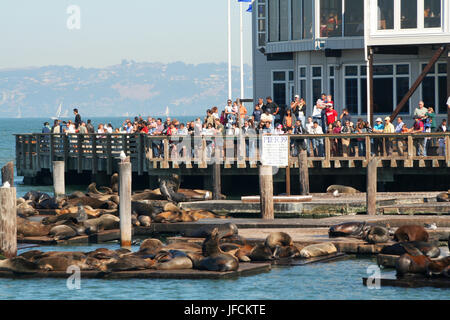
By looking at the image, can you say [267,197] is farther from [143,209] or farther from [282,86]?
[282,86]

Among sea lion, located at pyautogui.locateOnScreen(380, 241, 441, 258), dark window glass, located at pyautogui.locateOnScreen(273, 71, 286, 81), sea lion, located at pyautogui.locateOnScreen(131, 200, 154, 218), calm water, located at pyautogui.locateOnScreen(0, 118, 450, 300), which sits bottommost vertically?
calm water, located at pyautogui.locateOnScreen(0, 118, 450, 300)

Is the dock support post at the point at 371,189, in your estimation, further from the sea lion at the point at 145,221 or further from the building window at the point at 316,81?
the building window at the point at 316,81

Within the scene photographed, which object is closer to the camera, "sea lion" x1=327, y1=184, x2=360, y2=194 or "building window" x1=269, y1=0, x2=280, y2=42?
"sea lion" x1=327, y1=184, x2=360, y2=194

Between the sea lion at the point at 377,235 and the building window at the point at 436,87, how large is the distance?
17.4m

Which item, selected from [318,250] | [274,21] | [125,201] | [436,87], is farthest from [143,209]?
[274,21]

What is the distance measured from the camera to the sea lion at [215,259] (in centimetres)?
2062

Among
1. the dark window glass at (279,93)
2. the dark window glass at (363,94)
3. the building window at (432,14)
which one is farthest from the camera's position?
the dark window glass at (279,93)

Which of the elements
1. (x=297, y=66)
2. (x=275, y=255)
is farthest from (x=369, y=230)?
(x=297, y=66)

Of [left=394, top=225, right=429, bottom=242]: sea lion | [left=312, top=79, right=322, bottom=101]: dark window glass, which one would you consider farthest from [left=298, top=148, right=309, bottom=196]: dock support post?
[left=394, top=225, right=429, bottom=242]: sea lion

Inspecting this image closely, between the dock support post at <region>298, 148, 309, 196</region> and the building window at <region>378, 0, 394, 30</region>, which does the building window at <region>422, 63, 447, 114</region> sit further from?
the dock support post at <region>298, 148, 309, 196</region>

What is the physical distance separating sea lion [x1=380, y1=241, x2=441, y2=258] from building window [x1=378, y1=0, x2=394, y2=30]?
59.4ft

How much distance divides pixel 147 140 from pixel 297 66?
7663 millimetres

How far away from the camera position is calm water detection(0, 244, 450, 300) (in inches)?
767

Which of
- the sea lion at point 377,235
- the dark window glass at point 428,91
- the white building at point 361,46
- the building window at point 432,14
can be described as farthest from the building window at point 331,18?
the sea lion at point 377,235
